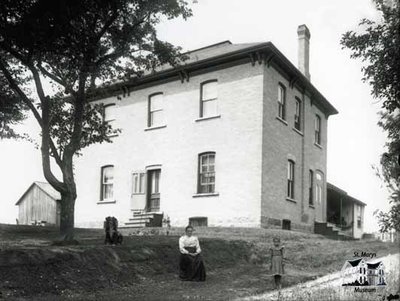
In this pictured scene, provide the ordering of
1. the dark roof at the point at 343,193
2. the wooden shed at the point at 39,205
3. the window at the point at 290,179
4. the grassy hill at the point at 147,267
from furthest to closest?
the wooden shed at the point at 39,205 → the dark roof at the point at 343,193 → the window at the point at 290,179 → the grassy hill at the point at 147,267

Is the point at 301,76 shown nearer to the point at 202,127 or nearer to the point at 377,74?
the point at 202,127

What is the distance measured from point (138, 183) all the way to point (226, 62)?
694 centimetres

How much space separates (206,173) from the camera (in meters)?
22.8

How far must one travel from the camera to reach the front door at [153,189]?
24.7m

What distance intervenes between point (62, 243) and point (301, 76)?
14605 mm

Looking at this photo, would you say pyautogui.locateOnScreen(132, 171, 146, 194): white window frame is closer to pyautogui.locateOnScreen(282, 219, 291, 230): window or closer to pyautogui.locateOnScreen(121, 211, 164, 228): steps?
pyautogui.locateOnScreen(121, 211, 164, 228): steps

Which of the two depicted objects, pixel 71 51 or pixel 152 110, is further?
pixel 152 110

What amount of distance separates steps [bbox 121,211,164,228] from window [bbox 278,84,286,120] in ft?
22.6

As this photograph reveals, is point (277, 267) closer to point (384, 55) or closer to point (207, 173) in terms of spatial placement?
point (384, 55)

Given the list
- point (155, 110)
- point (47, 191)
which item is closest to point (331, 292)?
point (155, 110)

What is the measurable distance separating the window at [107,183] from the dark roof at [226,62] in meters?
3.93

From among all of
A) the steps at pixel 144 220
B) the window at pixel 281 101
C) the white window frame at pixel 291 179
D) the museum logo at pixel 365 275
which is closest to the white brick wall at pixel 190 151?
the steps at pixel 144 220

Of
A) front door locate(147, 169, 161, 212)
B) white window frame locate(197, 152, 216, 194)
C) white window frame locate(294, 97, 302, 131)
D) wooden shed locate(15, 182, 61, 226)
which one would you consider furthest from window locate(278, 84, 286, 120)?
wooden shed locate(15, 182, 61, 226)

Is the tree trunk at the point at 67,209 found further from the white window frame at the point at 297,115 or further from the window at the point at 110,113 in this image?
the white window frame at the point at 297,115
